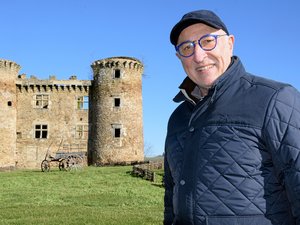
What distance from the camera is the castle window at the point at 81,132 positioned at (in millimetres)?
36188

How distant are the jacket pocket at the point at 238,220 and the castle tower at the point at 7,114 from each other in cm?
3357

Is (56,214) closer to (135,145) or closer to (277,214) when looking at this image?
(277,214)

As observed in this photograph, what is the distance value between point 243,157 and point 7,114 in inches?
1358

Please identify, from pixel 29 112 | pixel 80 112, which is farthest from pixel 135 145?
pixel 29 112

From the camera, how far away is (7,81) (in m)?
34.9

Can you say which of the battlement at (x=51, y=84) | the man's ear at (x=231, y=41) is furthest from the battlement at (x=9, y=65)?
the man's ear at (x=231, y=41)

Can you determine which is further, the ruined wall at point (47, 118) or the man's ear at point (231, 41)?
the ruined wall at point (47, 118)

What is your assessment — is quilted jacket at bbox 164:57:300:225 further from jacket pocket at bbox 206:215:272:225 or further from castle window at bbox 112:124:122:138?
castle window at bbox 112:124:122:138

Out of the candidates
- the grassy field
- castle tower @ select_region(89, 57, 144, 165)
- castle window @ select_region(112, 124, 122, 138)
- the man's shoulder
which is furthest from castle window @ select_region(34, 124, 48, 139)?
the man's shoulder

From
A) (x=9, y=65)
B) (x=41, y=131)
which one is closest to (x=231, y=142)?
(x=41, y=131)

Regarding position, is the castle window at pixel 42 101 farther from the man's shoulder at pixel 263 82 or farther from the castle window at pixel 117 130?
the man's shoulder at pixel 263 82

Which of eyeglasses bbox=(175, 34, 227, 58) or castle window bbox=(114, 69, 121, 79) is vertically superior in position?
castle window bbox=(114, 69, 121, 79)

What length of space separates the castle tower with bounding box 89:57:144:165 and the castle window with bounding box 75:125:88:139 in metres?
0.46

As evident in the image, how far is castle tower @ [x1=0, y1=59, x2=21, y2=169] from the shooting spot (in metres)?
34.0
